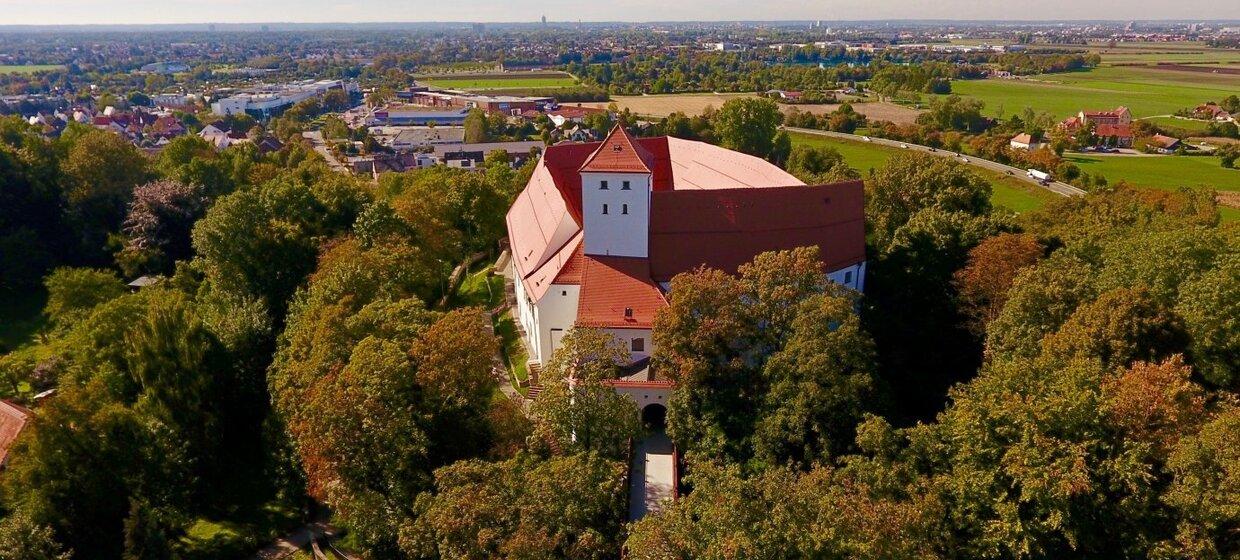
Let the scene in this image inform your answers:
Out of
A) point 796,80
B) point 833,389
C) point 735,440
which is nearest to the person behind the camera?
point 833,389

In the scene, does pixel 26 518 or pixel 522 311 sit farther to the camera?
pixel 522 311

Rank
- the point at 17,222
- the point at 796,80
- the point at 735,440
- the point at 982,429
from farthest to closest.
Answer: the point at 796,80, the point at 17,222, the point at 735,440, the point at 982,429

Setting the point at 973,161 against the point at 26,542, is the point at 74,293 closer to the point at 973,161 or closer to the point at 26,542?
the point at 26,542

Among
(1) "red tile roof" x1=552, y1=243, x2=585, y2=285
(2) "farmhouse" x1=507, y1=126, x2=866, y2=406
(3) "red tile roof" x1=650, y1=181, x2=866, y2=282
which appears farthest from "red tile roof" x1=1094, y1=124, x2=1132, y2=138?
(1) "red tile roof" x1=552, y1=243, x2=585, y2=285

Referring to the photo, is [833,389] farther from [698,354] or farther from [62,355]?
[62,355]

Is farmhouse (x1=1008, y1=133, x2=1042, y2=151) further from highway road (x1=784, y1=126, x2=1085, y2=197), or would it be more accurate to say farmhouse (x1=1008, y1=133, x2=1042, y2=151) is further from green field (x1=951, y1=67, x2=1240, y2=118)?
green field (x1=951, y1=67, x2=1240, y2=118)

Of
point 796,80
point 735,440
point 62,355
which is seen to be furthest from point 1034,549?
point 796,80
